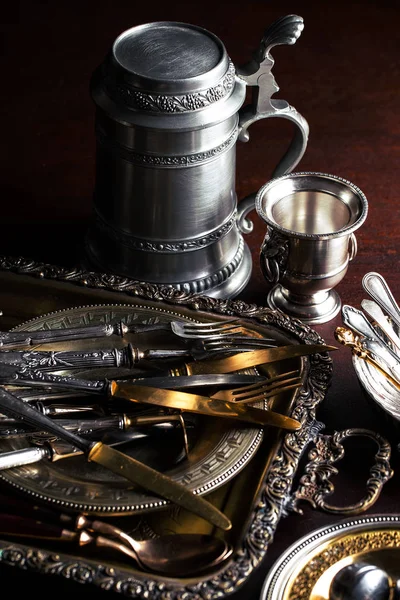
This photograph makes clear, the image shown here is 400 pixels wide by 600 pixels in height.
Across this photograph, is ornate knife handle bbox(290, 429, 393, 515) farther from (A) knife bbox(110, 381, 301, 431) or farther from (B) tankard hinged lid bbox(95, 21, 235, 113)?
(B) tankard hinged lid bbox(95, 21, 235, 113)

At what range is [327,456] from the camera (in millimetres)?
857

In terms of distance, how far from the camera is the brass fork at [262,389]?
0.87 m

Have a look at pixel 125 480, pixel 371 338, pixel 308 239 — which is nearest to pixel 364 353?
pixel 371 338

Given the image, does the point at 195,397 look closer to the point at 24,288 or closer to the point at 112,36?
the point at 24,288

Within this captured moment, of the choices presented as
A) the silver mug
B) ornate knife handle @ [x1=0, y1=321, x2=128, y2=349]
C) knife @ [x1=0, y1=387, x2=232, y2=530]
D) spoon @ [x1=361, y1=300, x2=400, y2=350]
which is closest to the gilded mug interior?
the silver mug

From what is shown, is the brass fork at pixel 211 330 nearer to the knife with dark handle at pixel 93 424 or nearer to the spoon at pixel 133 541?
the knife with dark handle at pixel 93 424

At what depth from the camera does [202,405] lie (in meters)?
0.84

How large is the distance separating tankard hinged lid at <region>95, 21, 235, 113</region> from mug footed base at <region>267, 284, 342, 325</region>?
23 centimetres

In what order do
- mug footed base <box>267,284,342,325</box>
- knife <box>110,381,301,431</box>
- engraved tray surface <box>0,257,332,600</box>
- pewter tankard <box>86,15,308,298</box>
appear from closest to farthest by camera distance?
engraved tray surface <box>0,257,332,600</box>, knife <box>110,381,301,431</box>, pewter tankard <box>86,15,308,298</box>, mug footed base <box>267,284,342,325</box>

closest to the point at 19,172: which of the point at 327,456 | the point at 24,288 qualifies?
the point at 24,288

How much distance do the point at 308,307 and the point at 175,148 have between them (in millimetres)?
227

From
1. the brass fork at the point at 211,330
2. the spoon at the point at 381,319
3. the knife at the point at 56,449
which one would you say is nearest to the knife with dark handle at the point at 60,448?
the knife at the point at 56,449

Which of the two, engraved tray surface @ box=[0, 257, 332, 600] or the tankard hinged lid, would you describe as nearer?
engraved tray surface @ box=[0, 257, 332, 600]

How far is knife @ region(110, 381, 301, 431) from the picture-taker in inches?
33.0
